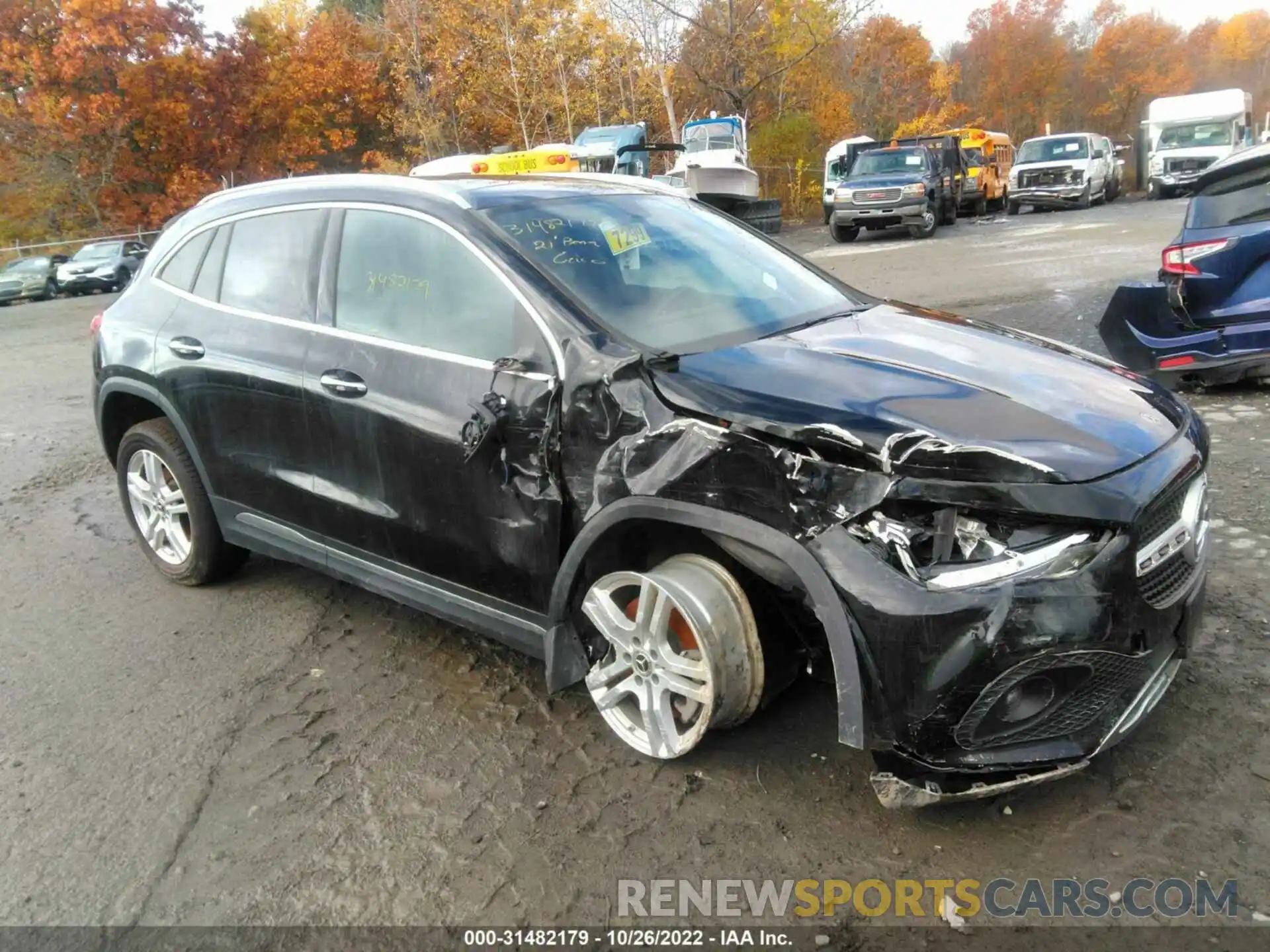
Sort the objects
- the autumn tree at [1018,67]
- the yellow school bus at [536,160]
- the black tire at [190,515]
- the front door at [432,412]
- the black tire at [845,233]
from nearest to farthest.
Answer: the front door at [432,412] → the black tire at [190,515] → the yellow school bus at [536,160] → the black tire at [845,233] → the autumn tree at [1018,67]

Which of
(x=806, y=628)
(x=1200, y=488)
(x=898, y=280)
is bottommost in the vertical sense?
(x=898, y=280)

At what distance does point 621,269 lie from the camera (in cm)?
352

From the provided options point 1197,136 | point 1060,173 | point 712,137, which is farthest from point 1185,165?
point 712,137

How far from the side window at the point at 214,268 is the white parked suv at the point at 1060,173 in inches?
1073

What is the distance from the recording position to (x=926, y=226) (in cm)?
2153

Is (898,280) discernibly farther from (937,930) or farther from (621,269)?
(937,930)

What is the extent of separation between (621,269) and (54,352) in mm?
13495

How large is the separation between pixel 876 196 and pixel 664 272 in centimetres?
1889

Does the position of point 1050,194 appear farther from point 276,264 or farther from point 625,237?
point 276,264

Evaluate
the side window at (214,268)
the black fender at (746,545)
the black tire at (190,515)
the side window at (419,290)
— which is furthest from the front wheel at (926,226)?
the black fender at (746,545)

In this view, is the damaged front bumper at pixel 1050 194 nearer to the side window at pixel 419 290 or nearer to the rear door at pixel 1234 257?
the rear door at pixel 1234 257

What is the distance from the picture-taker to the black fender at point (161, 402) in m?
4.43

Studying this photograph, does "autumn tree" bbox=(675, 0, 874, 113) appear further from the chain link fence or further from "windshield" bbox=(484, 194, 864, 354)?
"windshield" bbox=(484, 194, 864, 354)

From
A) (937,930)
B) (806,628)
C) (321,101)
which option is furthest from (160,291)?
(321,101)
